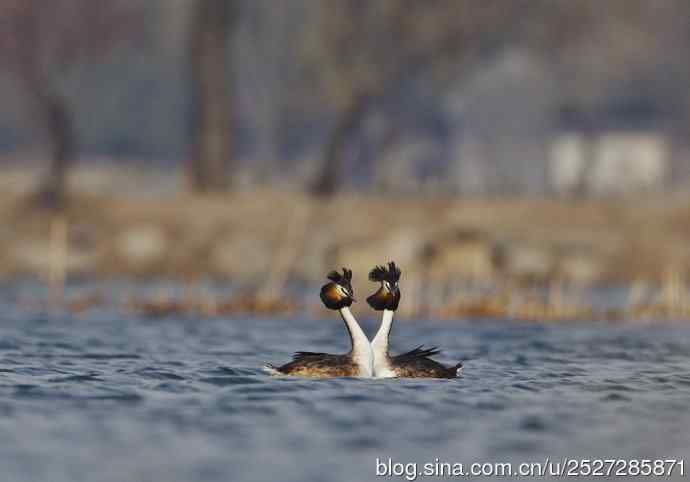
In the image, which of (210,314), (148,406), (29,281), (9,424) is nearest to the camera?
(9,424)

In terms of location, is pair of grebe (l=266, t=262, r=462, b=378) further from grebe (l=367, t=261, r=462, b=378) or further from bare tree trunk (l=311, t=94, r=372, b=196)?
bare tree trunk (l=311, t=94, r=372, b=196)

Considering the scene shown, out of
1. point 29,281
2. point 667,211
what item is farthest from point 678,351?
point 667,211

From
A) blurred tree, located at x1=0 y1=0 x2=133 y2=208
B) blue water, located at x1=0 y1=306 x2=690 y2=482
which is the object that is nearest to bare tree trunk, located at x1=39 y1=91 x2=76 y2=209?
blurred tree, located at x1=0 y1=0 x2=133 y2=208

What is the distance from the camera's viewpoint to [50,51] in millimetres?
61938

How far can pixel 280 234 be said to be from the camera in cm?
5675

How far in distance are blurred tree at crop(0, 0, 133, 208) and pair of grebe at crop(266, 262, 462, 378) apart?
3851cm

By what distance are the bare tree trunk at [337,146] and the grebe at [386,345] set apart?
37332 millimetres

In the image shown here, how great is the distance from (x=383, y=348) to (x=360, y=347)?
314 mm

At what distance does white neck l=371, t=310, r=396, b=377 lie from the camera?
21875 millimetres

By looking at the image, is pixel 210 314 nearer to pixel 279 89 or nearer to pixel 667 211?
pixel 667 211

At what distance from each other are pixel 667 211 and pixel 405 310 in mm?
23870

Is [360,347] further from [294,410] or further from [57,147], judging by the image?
[57,147]

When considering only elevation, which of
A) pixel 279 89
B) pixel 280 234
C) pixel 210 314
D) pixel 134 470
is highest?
pixel 279 89

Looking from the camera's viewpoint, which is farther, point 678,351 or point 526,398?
point 678,351
